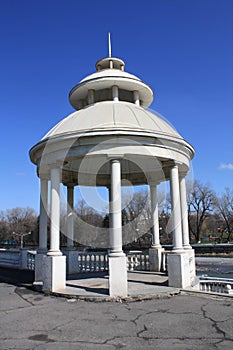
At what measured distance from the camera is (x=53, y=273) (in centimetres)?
977

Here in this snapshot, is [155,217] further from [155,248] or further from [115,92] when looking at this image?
[115,92]

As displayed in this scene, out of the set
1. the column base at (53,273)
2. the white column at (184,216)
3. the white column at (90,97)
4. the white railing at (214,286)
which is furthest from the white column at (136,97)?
the white railing at (214,286)

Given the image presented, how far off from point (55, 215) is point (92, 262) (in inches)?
217

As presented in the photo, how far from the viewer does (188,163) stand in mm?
11859

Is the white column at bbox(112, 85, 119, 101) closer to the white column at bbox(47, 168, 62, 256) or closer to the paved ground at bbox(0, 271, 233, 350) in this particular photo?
the white column at bbox(47, 168, 62, 256)

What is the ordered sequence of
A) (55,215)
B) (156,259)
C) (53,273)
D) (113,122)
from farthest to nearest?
(156,259) → (55,215) → (113,122) → (53,273)

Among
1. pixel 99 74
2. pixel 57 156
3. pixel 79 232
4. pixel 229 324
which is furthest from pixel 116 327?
pixel 79 232

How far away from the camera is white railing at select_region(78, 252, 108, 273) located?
14961mm

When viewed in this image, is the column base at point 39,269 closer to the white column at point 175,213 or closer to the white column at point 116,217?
the white column at point 116,217

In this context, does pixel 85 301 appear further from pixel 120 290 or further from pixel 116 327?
pixel 116 327

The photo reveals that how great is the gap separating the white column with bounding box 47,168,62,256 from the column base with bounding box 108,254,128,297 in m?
2.27

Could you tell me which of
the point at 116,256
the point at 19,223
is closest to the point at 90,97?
the point at 116,256

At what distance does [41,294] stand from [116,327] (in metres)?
4.41

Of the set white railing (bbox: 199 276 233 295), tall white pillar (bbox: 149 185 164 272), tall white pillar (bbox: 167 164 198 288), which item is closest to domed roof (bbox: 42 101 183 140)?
tall white pillar (bbox: 167 164 198 288)
